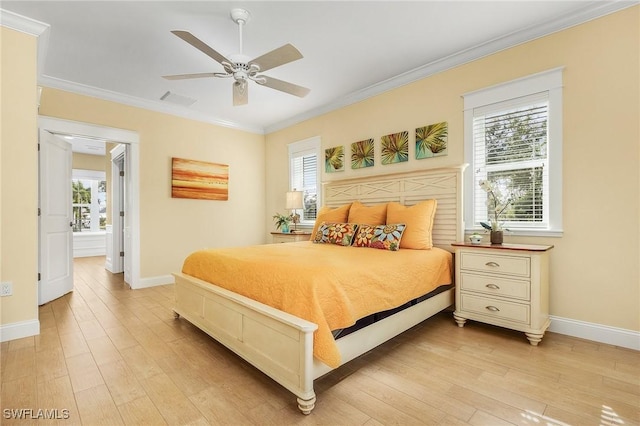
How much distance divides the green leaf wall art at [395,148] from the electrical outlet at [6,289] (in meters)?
4.02

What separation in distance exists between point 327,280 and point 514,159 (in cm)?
238

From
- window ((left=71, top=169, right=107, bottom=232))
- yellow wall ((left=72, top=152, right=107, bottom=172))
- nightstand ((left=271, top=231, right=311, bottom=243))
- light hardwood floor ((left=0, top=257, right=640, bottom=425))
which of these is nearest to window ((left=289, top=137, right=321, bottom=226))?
nightstand ((left=271, top=231, right=311, bottom=243))

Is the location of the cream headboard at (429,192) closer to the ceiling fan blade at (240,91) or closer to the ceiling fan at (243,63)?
the ceiling fan at (243,63)

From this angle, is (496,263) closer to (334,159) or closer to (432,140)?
(432,140)

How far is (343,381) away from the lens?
194cm

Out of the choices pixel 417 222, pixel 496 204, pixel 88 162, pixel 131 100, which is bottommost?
pixel 417 222

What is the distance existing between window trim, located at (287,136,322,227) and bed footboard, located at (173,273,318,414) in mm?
2594

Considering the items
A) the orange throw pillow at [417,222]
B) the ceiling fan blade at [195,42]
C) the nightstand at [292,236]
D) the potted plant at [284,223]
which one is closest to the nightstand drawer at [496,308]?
the orange throw pillow at [417,222]

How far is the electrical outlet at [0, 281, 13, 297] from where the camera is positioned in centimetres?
257

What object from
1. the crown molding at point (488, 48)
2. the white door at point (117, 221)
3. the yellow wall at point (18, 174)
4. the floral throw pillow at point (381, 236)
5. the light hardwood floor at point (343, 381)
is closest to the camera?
the light hardwood floor at point (343, 381)

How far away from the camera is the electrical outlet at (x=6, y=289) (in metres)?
2.57

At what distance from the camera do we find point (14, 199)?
104 inches

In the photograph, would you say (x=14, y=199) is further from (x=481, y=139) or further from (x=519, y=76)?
(x=519, y=76)

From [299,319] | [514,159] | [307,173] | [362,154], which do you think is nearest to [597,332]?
[514,159]
